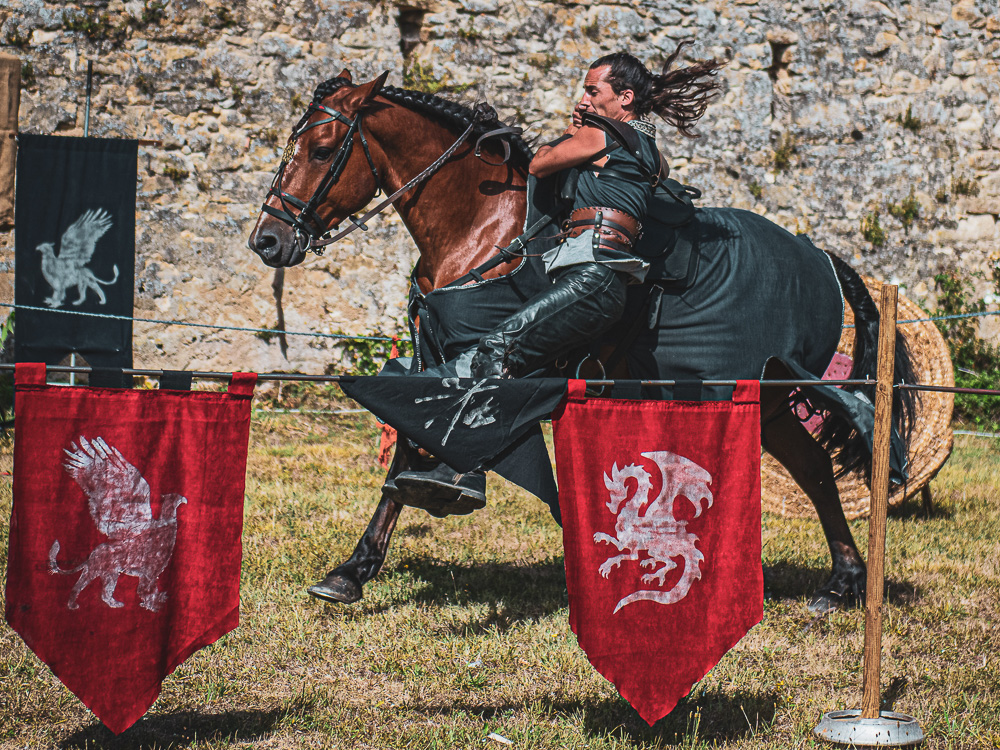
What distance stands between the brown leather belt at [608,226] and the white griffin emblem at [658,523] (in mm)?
1015

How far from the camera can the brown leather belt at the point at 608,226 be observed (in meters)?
3.53

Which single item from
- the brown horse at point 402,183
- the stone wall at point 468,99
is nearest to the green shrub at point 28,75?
the stone wall at point 468,99

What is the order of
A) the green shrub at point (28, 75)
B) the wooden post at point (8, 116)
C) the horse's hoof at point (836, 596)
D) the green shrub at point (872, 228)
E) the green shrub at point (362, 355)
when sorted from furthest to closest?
1. the green shrub at point (872, 228)
2. the green shrub at point (362, 355)
3. the green shrub at point (28, 75)
4. the wooden post at point (8, 116)
5. the horse's hoof at point (836, 596)

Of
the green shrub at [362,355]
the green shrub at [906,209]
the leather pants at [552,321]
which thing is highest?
the green shrub at [906,209]

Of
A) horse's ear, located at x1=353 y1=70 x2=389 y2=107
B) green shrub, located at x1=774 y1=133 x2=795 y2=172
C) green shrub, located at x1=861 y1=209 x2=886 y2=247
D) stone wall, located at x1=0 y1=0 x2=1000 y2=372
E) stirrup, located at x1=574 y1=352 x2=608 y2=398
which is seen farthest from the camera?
green shrub, located at x1=861 y1=209 x2=886 y2=247

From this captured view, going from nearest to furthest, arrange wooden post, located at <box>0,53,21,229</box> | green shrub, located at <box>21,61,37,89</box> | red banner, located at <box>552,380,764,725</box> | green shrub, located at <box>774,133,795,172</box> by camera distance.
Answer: red banner, located at <box>552,380,764,725</box>, wooden post, located at <box>0,53,21,229</box>, green shrub, located at <box>21,61,37,89</box>, green shrub, located at <box>774,133,795,172</box>

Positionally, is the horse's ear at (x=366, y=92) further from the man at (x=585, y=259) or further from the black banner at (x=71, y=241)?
the black banner at (x=71, y=241)

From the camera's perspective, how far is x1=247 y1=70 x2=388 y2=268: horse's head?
3.83 metres

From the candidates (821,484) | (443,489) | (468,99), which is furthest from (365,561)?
(468,99)

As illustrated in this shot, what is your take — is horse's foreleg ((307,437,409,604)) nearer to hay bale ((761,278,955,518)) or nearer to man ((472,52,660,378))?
man ((472,52,660,378))

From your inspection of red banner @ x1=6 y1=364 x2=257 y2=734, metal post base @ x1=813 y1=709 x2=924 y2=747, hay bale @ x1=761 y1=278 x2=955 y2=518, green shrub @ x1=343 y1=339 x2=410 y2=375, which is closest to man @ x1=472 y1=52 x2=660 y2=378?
red banner @ x1=6 y1=364 x2=257 y2=734

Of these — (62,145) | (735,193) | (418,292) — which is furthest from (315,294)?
(418,292)

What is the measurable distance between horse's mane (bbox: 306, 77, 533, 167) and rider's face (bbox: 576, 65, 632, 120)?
14.2 inches

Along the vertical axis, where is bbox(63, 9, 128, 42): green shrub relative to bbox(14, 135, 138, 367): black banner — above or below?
above
